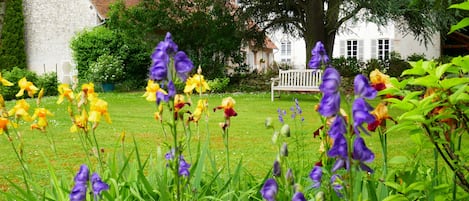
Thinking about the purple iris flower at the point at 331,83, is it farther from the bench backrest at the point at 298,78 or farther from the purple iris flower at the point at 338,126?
the bench backrest at the point at 298,78

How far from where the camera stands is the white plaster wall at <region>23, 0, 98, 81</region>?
25.3 metres

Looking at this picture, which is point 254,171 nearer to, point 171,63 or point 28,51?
point 171,63

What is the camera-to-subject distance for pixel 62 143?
798cm

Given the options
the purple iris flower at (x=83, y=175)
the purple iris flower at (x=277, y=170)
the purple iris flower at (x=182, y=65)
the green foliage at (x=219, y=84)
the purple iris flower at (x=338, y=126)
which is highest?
the purple iris flower at (x=182, y=65)

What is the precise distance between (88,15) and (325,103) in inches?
962

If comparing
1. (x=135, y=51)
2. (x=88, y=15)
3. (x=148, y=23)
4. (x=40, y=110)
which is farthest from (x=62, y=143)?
(x=88, y=15)

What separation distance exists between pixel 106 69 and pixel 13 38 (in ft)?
18.2

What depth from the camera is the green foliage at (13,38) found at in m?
24.4

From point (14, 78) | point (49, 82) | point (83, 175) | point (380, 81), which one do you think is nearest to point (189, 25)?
point (49, 82)

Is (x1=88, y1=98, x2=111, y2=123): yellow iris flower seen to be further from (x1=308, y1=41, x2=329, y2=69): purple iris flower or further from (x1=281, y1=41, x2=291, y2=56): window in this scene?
(x1=281, y1=41, x2=291, y2=56): window

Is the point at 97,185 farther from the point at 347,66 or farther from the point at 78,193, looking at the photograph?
the point at 347,66

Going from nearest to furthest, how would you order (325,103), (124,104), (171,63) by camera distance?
(325,103), (171,63), (124,104)

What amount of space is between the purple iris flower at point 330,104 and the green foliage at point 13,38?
2480 centimetres

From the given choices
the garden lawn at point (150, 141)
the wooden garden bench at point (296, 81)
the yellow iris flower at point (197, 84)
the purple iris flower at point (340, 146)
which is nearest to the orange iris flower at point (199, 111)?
the yellow iris flower at point (197, 84)
